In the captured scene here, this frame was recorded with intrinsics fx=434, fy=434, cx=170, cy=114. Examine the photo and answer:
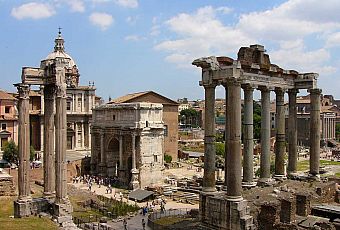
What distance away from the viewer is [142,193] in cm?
3797

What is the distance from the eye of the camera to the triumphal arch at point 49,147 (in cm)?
2170

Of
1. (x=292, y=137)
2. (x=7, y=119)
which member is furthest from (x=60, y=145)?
(x=7, y=119)

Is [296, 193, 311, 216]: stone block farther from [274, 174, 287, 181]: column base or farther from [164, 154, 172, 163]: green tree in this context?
[164, 154, 172, 163]: green tree

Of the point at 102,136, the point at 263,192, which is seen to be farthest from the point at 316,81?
the point at 102,136

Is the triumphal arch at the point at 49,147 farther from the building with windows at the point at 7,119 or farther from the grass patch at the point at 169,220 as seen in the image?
the building with windows at the point at 7,119

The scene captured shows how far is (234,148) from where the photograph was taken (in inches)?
702

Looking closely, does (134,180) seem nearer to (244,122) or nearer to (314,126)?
(314,126)

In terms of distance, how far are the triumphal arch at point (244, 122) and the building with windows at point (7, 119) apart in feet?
118

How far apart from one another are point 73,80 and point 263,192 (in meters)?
42.7

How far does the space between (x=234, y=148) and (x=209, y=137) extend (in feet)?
5.74

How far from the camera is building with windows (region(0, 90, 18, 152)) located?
164 feet

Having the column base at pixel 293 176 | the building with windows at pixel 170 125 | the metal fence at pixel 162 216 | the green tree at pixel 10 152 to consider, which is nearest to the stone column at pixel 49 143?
the metal fence at pixel 162 216

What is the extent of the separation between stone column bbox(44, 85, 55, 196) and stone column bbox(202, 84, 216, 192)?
350 inches

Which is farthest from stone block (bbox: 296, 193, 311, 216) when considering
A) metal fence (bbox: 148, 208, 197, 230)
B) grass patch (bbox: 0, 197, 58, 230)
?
grass patch (bbox: 0, 197, 58, 230)
